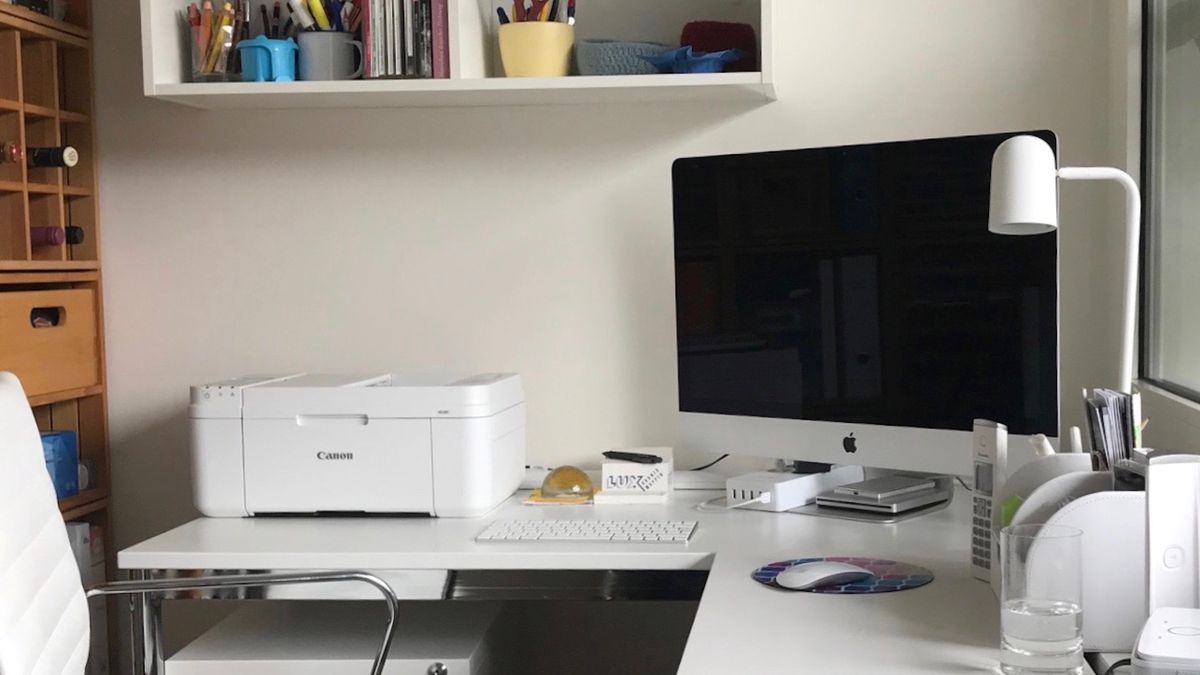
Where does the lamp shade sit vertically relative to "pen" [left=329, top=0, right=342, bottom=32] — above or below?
below

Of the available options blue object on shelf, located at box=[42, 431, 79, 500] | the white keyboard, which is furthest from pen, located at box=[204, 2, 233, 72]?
the white keyboard

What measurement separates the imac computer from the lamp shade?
16.5 inches

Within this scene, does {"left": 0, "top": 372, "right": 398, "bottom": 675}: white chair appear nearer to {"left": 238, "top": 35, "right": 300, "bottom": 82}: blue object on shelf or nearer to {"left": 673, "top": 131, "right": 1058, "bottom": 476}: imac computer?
{"left": 673, "top": 131, "right": 1058, "bottom": 476}: imac computer

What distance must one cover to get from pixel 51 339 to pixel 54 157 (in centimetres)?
36

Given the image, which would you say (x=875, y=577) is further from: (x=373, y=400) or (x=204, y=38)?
(x=204, y=38)

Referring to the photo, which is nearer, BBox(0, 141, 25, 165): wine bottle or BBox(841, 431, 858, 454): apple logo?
BBox(841, 431, 858, 454): apple logo

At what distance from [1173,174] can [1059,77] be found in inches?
15.2

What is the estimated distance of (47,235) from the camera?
2617 mm

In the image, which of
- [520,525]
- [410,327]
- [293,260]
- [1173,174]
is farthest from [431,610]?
[1173,174]

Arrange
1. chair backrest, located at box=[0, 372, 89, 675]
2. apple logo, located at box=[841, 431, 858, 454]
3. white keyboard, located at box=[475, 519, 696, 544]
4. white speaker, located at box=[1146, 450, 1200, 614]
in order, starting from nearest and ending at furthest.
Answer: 1. white speaker, located at box=[1146, 450, 1200, 614]
2. chair backrest, located at box=[0, 372, 89, 675]
3. white keyboard, located at box=[475, 519, 696, 544]
4. apple logo, located at box=[841, 431, 858, 454]

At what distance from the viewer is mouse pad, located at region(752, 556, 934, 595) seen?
5.65 feet

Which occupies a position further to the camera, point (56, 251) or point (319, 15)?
point (56, 251)

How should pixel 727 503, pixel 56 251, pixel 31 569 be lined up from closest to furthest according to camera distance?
pixel 31 569
pixel 727 503
pixel 56 251

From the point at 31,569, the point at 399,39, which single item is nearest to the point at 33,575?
the point at 31,569
